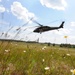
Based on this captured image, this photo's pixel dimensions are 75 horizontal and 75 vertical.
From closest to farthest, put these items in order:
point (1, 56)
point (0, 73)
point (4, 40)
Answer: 1. point (0, 73)
2. point (4, 40)
3. point (1, 56)

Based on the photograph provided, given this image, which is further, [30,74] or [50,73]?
[50,73]

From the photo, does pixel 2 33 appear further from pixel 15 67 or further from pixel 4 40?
pixel 15 67

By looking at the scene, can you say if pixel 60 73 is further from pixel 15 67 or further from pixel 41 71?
pixel 15 67

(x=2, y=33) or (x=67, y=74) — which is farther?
(x=67, y=74)

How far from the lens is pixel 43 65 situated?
713 centimetres

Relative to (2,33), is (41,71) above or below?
below

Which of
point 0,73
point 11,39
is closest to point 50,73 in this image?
point 11,39

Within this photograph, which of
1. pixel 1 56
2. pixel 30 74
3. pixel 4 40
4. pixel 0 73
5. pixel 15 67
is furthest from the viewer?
pixel 1 56

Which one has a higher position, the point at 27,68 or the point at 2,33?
the point at 2,33

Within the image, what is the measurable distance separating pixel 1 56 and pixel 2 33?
55.3 inches

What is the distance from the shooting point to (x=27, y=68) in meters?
6.14

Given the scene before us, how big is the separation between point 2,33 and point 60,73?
69.5 inches

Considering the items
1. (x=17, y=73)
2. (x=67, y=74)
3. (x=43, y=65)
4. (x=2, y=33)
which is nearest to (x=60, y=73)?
(x=67, y=74)

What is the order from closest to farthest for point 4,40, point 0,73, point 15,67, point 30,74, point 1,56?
1. point 0,73
2. point 4,40
3. point 30,74
4. point 15,67
5. point 1,56
